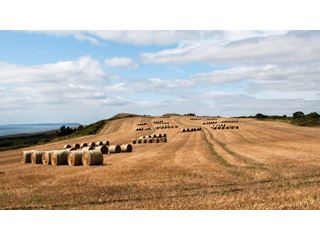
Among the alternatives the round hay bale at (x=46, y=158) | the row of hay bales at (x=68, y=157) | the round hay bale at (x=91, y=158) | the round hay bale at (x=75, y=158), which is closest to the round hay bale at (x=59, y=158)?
the row of hay bales at (x=68, y=157)

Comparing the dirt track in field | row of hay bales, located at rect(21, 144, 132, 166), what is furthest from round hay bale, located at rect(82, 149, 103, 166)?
the dirt track in field

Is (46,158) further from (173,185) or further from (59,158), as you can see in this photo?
(173,185)

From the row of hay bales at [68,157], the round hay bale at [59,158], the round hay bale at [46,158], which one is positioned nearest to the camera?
the row of hay bales at [68,157]

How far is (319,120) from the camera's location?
80438mm

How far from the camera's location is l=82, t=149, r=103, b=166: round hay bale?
27375mm

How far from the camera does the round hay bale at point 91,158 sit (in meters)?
27.4

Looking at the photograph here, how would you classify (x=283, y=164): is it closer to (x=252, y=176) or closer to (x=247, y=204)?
(x=252, y=176)

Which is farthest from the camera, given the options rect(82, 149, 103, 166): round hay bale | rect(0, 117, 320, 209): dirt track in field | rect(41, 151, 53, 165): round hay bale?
rect(41, 151, 53, 165): round hay bale

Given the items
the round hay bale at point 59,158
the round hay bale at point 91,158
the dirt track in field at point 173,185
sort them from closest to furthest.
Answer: the dirt track in field at point 173,185 → the round hay bale at point 91,158 → the round hay bale at point 59,158

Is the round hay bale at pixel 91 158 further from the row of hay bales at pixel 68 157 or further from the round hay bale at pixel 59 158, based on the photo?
the round hay bale at pixel 59 158

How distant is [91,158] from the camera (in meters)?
27.3

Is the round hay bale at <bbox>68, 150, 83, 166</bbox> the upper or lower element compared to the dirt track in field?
upper

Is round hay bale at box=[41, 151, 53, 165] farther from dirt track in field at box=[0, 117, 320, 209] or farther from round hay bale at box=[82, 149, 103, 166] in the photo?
round hay bale at box=[82, 149, 103, 166]
